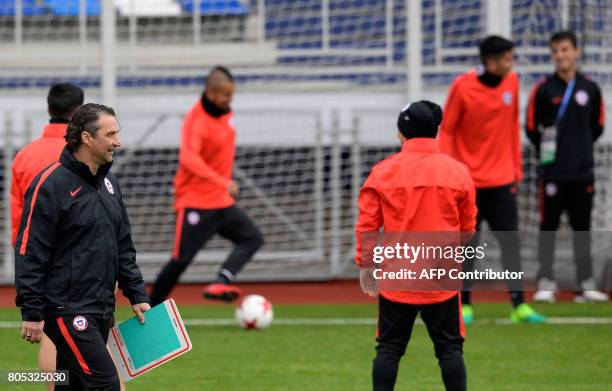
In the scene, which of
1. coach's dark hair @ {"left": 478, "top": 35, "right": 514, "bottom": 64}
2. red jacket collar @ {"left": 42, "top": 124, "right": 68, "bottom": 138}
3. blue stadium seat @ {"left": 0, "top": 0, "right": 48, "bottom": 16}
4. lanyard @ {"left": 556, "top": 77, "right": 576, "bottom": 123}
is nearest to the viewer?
red jacket collar @ {"left": 42, "top": 124, "right": 68, "bottom": 138}

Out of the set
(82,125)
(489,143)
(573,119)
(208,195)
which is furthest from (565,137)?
(82,125)

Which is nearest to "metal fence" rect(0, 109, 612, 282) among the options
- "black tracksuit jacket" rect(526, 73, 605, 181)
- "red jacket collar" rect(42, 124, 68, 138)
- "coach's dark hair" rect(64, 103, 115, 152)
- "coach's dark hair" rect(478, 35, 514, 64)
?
"black tracksuit jacket" rect(526, 73, 605, 181)

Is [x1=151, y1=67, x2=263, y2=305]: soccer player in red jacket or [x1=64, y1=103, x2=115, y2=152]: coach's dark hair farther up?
[x1=64, y1=103, x2=115, y2=152]: coach's dark hair

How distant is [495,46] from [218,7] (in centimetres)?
597

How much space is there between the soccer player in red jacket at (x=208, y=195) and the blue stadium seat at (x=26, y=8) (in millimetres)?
5652

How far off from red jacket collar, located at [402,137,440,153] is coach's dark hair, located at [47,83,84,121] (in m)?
2.12

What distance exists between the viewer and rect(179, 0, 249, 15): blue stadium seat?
15.4 meters

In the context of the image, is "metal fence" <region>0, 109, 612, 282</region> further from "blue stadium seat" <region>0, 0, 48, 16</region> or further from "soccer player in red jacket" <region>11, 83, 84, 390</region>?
"soccer player in red jacket" <region>11, 83, 84, 390</region>

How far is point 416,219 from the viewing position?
21.4ft

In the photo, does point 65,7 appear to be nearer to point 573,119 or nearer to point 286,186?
point 286,186

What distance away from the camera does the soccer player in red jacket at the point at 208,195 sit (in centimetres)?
1052

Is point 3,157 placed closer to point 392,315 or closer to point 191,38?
point 191,38

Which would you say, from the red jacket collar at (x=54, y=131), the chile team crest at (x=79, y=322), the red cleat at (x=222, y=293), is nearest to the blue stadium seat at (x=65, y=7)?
the red cleat at (x=222, y=293)

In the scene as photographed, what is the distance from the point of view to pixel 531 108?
11.6 m
